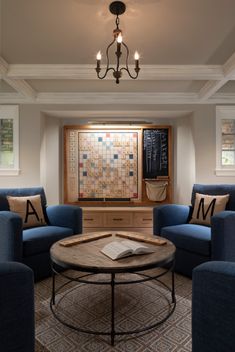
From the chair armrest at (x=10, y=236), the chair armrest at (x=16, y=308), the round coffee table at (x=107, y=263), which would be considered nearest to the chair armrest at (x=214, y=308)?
the round coffee table at (x=107, y=263)

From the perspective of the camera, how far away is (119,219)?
4.09 metres

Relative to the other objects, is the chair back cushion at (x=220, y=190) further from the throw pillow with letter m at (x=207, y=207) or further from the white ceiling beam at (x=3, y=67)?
the white ceiling beam at (x=3, y=67)

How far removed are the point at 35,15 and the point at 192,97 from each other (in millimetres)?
2567

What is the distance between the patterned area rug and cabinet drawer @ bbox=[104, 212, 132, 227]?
1.49 meters

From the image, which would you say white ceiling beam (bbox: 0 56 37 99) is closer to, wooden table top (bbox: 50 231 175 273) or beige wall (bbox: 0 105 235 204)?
beige wall (bbox: 0 105 235 204)

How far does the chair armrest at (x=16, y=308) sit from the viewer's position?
1076mm

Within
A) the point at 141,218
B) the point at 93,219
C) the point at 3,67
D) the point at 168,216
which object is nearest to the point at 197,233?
the point at 168,216

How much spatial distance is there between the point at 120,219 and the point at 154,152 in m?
1.26

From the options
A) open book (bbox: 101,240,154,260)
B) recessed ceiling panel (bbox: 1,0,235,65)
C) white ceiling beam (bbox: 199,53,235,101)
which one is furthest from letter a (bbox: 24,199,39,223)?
white ceiling beam (bbox: 199,53,235,101)

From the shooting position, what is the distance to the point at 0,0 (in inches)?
69.5

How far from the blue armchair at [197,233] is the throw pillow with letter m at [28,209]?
1382 millimetres

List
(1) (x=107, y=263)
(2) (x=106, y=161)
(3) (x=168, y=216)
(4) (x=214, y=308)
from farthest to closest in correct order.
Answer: (2) (x=106, y=161), (3) (x=168, y=216), (1) (x=107, y=263), (4) (x=214, y=308)

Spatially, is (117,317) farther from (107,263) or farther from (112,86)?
(112,86)

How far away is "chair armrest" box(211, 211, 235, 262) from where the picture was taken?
7.71ft
